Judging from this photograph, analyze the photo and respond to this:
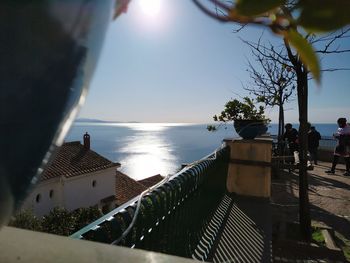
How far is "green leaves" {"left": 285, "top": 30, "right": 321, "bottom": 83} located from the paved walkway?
6.00 meters

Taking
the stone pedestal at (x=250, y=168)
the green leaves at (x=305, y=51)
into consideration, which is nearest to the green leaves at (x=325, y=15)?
the green leaves at (x=305, y=51)

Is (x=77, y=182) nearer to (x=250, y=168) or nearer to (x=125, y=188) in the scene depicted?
(x=125, y=188)

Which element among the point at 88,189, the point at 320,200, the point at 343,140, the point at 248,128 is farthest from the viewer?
the point at 88,189

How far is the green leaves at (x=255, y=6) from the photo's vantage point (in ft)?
1.09

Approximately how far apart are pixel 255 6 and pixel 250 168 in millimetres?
4920

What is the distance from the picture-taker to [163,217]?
5.84 feet

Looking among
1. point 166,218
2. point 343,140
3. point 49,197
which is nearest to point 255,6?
point 166,218

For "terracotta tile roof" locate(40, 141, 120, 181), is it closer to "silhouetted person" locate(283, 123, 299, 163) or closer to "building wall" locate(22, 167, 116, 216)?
"building wall" locate(22, 167, 116, 216)

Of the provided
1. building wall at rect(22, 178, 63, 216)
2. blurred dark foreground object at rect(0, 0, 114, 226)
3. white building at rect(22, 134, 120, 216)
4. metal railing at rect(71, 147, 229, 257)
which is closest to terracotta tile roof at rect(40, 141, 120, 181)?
white building at rect(22, 134, 120, 216)

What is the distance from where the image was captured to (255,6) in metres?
0.33

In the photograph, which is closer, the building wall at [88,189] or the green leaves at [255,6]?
the green leaves at [255,6]

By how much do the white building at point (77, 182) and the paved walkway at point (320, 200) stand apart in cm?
2238

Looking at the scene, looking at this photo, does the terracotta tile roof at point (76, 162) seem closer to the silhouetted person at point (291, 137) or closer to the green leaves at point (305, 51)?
the silhouetted person at point (291, 137)

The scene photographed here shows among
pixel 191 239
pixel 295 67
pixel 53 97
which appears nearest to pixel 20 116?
pixel 53 97
